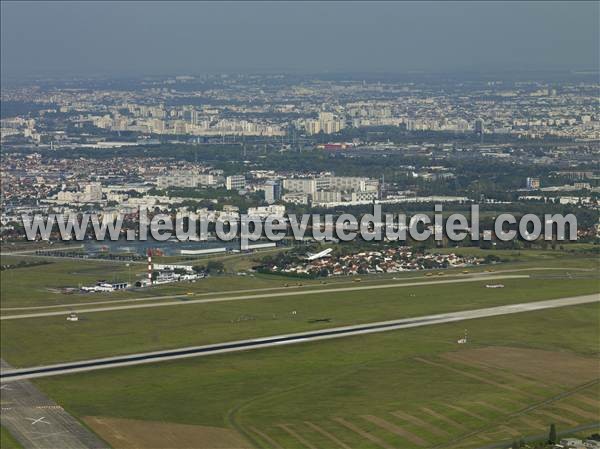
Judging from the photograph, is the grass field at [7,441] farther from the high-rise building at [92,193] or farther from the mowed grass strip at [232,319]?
the high-rise building at [92,193]

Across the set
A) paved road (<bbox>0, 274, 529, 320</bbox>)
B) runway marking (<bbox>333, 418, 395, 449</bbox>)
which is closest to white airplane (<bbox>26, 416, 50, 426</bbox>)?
runway marking (<bbox>333, 418, 395, 449</bbox>)

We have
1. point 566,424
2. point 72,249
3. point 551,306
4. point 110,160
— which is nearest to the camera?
point 566,424

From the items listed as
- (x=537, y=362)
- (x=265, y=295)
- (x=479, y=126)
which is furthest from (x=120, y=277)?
(x=479, y=126)

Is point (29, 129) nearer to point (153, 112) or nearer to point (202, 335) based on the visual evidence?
point (153, 112)

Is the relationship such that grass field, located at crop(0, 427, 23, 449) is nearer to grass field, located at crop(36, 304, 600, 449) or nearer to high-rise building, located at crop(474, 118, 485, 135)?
Answer: grass field, located at crop(36, 304, 600, 449)

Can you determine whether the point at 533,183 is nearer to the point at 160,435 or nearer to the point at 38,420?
the point at 38,420

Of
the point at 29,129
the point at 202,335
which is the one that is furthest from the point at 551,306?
the point at 29,129
